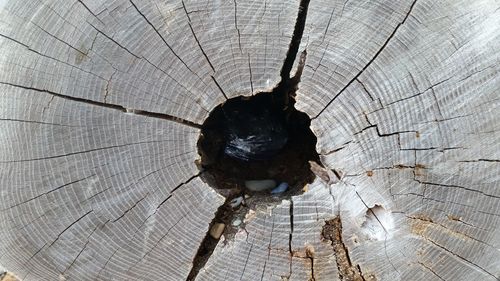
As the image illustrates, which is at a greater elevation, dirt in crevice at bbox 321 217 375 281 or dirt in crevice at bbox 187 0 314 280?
dirt in crevice at bbox 187 0 314 280

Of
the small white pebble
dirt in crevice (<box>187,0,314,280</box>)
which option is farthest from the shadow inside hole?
the small white pebble

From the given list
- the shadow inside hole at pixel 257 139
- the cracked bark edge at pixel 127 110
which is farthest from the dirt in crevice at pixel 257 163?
the cracked bark edge at pixel 127 110

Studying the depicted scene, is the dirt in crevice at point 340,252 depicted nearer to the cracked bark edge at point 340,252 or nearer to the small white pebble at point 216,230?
the cracked bark edge at point 340,252

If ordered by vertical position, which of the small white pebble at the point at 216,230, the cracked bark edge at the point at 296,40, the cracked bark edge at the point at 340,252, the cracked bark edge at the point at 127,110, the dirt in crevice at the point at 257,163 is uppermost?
the cracked bark edge at the point at 296,40

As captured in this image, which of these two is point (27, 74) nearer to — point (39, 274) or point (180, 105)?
point (180, 105)

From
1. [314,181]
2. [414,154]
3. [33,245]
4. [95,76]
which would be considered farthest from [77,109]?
[414,154]

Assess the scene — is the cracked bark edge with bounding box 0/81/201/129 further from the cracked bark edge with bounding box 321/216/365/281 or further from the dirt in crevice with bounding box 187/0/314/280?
the cracked bark edge with bounding box 321/216/365/281
